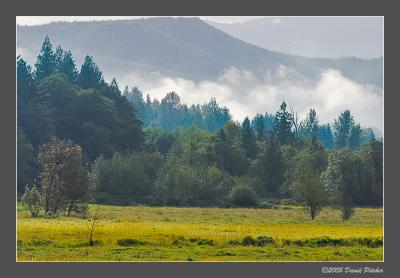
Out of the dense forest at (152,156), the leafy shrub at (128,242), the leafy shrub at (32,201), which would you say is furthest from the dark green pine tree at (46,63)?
the leafy shrub at (128,242)

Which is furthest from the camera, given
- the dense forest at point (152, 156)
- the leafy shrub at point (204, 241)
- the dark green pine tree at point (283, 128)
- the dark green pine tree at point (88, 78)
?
the dark green pine tree at point (283, 128)

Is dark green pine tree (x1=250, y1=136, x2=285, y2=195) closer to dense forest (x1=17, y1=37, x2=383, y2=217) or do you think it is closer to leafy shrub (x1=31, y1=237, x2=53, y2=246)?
dense forest (x1=17, y1=37, x2=383, y2=217)

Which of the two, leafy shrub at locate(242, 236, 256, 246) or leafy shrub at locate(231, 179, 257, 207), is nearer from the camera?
leafy shrub at locate(242, 236, 256, 246)

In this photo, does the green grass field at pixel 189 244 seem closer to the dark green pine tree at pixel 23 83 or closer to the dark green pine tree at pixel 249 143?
the dark green pine tree at pixel 23 83

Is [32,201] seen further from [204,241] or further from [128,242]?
[204,241]

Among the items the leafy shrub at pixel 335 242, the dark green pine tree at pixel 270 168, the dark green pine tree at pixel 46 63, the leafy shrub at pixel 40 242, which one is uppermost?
the dark green pine tree at pixel 46 63

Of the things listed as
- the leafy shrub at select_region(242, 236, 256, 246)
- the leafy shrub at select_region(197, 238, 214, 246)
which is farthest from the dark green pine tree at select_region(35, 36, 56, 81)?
the leafy shrub at select_region(242, 236, 256, 246)

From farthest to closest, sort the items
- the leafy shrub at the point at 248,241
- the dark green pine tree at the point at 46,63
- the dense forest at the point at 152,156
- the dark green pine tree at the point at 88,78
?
1. the dark green pine tree at the point at 46,63
2. the dark green pine tree at the point at 88,78
3. the dense forest at the point at 152,156
4. the leafy shrub at the point at 248,241

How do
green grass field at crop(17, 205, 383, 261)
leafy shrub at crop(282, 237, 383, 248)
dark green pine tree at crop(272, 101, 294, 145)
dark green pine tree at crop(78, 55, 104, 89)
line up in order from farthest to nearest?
dark green pine tree at crop(272, 101, 294, 145) → dark green pine tree at crop(78, 55, 104, 89) → leafy shrub at crop(282, 237, 383, 248) → green grass field at crop(17, 205, 383, 261)

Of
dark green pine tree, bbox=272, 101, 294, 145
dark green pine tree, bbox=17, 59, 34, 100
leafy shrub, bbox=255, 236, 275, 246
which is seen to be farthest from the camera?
dark green pine tree, bbox=272, 101, 294, 145

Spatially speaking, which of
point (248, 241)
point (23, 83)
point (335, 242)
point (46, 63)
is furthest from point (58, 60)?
point (335, 242)

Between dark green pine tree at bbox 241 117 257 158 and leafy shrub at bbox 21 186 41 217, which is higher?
dark green pine tree at bbox 241 117 257 158

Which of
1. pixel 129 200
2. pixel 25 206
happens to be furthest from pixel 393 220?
pixel 129 200

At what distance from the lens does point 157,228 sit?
60.8 m
